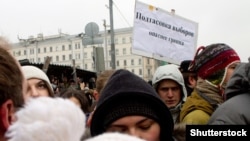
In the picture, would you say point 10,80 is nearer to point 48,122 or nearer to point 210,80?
point 48,122

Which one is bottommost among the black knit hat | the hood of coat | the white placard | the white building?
the black knit hat

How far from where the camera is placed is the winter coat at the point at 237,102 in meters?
1.89

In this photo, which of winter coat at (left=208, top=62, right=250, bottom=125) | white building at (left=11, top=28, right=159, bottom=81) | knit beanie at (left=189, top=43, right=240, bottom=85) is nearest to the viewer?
winter coat at (left=208, top=62, right=250, bottom=125)

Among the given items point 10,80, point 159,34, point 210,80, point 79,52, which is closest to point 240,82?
point 210,80

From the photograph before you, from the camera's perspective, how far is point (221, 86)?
98.3 inches

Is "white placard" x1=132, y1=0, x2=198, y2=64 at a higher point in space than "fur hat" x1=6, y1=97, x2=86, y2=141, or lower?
higher

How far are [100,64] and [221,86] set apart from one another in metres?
5.39

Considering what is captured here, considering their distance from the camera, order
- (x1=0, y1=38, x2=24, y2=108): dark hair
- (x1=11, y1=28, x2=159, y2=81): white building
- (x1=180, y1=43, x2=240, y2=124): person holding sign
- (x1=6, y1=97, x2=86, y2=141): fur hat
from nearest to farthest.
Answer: (x1=6, y1=97, x2=86, y2=141): fur hat, (x1=0, y1=38, x2=24, y2=108): dark hair, (x1=180, y1=43, x2=240, y2=124): person holding sign, (x1=11, y1=28, x2=159, y2=81): white building

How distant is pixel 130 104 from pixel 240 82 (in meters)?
0.58

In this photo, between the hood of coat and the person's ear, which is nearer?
the person's ear

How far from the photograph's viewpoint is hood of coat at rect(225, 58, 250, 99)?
1.99 meters

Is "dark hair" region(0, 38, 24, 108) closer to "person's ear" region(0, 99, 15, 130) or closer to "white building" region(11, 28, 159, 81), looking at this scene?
"person's ear" region(0, 99, 15, 130)

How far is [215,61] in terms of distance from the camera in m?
2.55

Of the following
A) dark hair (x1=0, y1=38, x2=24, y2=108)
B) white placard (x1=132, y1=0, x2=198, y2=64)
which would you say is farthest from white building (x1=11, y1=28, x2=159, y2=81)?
dark hair (x1=0, y1=38, x2=24, y2=108)
